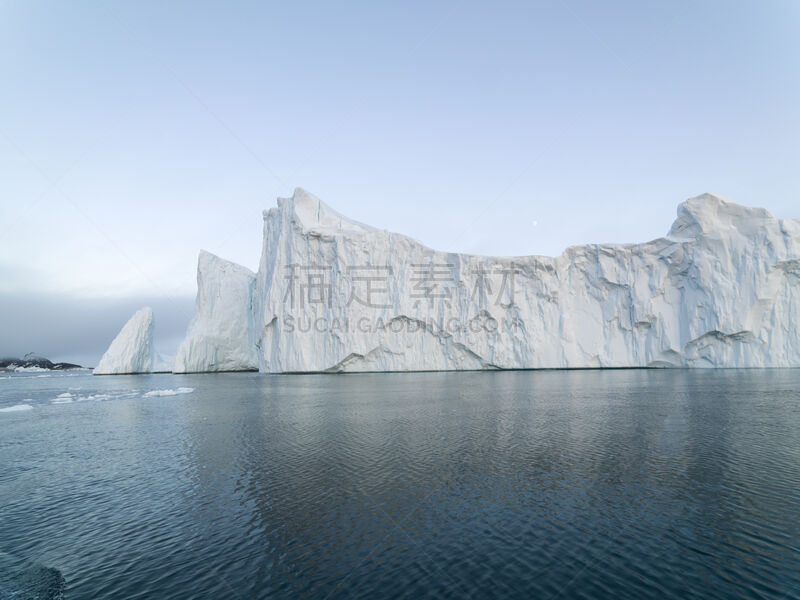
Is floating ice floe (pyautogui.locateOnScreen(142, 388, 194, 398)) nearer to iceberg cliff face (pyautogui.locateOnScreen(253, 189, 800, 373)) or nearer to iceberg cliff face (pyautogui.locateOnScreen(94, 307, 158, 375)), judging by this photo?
iceberg cliff face (pyautogui.locateOnScreen(253, 189, 800, 373))

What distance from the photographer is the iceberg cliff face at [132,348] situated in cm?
4628

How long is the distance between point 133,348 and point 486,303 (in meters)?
40.5

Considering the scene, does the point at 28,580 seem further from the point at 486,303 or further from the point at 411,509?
→ the point at 486,303

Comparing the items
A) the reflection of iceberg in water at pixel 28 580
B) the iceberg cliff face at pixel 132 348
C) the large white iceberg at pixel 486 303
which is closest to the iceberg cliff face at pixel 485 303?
the large white iceberg at pixel 486 303

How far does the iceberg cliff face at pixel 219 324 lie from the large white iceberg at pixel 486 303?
8047 mm

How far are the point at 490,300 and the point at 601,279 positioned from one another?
1108cm

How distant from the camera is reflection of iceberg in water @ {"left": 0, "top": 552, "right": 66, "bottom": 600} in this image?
4.62 m

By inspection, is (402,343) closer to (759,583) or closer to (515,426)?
(515,426)

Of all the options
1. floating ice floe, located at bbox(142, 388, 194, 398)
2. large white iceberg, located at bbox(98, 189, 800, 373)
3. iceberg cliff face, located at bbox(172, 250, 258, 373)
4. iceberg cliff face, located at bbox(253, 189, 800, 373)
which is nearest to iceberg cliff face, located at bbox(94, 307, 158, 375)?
iceberg cliff face, located at bbox(172, 250, 258, 373)

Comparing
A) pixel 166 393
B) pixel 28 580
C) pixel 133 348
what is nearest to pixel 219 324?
pixel 133 348

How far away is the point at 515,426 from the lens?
13.1 m

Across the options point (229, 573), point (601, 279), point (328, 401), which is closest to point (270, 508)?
point (229, 573)

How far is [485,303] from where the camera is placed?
1538 inches

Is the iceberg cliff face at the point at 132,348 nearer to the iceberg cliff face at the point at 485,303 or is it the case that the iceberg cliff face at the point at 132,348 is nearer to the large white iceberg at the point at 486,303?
the large white iceberg at the point at 486,303
